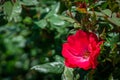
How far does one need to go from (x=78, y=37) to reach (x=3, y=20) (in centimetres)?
49

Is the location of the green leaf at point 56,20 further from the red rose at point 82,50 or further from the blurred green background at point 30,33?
the red rose at point 82,50

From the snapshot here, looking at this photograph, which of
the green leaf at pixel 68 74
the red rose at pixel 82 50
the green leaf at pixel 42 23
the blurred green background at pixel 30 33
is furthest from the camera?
the green leaf at pixel 42 23

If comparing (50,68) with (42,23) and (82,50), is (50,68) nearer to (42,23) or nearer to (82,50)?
(82,50)

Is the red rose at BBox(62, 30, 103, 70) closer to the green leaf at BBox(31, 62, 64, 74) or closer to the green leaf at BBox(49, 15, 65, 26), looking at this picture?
the green leaf at BBox(31, 62, 64, 74)

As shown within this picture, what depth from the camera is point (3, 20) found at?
196cm

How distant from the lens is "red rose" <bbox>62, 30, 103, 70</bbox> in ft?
5.04

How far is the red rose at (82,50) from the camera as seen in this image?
1535 mm

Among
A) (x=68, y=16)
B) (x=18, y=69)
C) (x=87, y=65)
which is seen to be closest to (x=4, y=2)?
(x=68, y=16)

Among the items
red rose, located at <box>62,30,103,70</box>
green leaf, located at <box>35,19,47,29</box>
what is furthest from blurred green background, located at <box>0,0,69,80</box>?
red rose, located at <box>62,30,103,70</box>

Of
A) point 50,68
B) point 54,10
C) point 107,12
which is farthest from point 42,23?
point 107,12

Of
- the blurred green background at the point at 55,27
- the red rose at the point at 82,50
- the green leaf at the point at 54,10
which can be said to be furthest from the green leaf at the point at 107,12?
the green leaf at the point at 54,10

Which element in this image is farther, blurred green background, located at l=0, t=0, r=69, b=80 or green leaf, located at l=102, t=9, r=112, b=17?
blurred green background, located at l=0, t=0, r=69, b=80

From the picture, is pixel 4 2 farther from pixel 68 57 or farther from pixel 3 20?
pixel 68 57

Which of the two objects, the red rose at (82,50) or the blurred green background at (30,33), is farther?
the blurred green background at (30,33)
